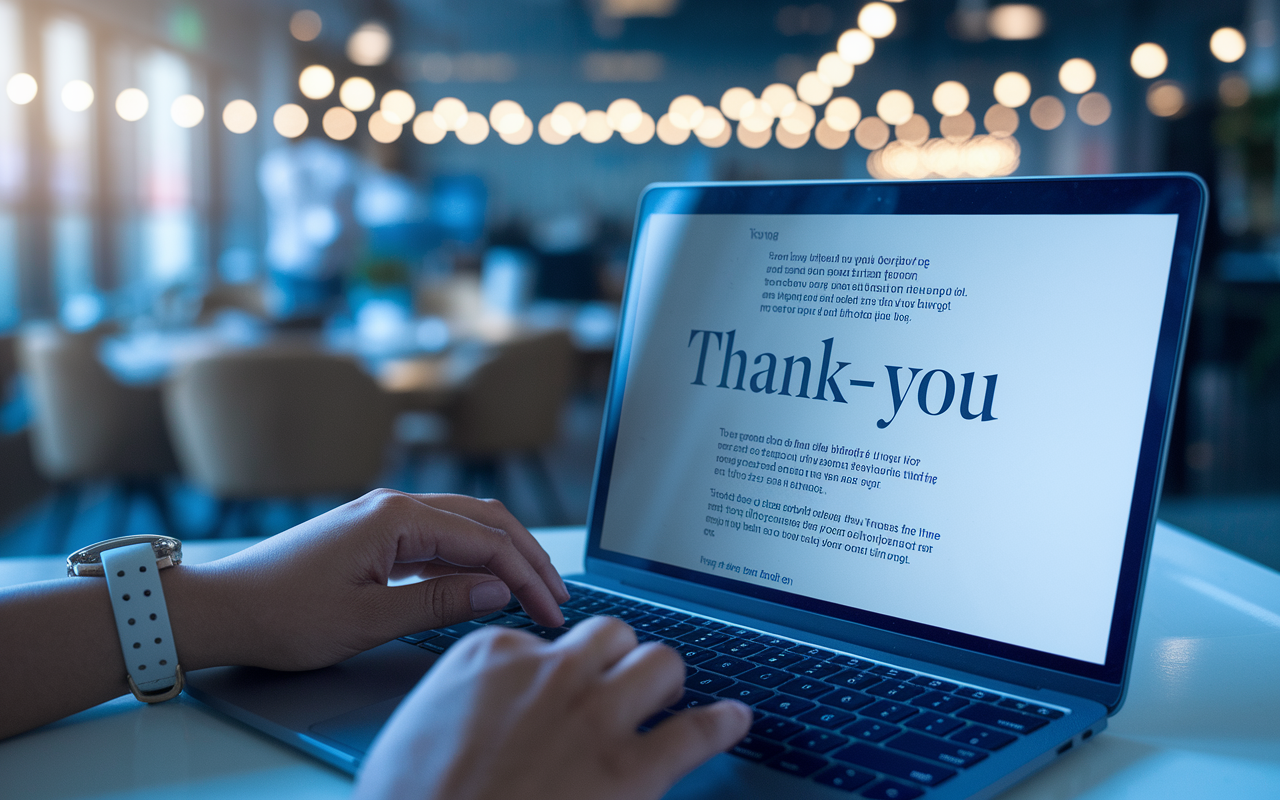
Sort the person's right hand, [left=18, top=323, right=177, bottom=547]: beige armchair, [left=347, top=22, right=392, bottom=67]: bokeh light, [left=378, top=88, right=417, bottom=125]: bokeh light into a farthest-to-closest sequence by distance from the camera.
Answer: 1. [left=378, top=88, right=417, bottom=125]: bokeh light
2. [left=347, top=22, right=392, bottom=67]: bokeh light
3. [left=18, top=323, right=177, bottom=547]: beige armchair
4. the person's right hand

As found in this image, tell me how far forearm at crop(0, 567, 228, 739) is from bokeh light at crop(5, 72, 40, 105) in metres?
6.82

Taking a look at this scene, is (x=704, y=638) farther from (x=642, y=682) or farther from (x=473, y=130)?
(x=473, y=130)

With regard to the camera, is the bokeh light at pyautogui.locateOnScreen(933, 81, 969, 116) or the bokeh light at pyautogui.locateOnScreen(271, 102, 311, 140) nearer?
the bokeh light at pyautogui.locateOnScreen(271, 102, 311, 140)

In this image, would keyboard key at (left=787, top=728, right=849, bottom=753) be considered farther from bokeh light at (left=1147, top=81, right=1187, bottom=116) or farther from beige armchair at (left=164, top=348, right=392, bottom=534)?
bokeh light at (left=1147, top=81, right=1187, bottom=116)

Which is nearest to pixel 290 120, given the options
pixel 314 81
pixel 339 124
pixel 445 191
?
pixel 314 81

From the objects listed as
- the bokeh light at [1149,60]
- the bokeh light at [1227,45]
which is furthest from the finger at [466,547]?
the bokeh light at [1149,60]

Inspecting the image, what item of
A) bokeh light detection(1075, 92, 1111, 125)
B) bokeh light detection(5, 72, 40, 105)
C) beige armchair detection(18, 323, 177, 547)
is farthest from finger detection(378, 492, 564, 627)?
bokeh light detection(1075, 92, 1111, 125)

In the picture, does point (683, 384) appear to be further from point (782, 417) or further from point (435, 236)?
point (435, 236)

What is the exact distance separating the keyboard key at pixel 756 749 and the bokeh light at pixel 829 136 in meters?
11.1

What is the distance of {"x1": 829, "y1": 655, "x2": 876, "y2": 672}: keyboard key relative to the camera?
57 centimetres

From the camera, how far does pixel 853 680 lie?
55 centimetres

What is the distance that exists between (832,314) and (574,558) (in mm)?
351

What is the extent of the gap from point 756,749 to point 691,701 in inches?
2.4

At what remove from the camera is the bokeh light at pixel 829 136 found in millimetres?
11023
